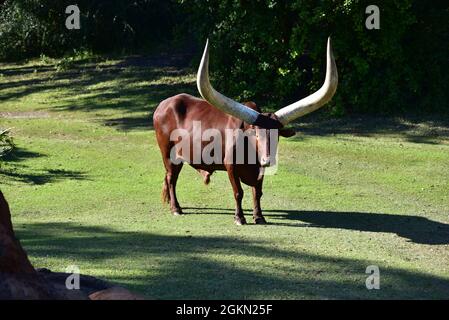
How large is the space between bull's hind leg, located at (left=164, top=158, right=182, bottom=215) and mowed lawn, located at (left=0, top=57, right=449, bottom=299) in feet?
0.77

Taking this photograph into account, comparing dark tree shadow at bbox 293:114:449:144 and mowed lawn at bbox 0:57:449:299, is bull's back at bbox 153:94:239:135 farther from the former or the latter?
dark tree shadow at bbox 293:114:449:144

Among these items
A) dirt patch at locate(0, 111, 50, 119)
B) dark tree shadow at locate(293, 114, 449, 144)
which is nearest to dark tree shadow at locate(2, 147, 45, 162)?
dirt patch at locate(0, 111, 50, 119)

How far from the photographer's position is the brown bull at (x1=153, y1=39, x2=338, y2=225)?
11.5 meters

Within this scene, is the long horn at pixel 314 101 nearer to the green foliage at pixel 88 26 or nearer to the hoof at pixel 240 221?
the hoof at pixel 240 221

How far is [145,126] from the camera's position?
847 inches

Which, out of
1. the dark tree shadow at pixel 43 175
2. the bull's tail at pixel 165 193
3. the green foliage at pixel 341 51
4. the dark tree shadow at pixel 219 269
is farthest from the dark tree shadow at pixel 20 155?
the dark tree shadow at pixel 219 269

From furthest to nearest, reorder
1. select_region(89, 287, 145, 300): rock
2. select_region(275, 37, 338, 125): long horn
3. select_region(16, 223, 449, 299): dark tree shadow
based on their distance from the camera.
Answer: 1. select_region(275, 37, 338, 125): long horn
2. select_region(16, 223, 449, 299): dark tree shadow
3. select_region(89, 287, 145, 300): rock

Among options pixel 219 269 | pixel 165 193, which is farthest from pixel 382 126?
pixel 219 269

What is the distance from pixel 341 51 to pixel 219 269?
43.2 ft

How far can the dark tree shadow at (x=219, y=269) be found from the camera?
820cm

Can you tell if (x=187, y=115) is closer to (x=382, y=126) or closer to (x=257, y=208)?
(x=257, y=208)

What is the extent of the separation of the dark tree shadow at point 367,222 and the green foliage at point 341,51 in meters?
8.76

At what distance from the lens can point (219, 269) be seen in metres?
9.05
